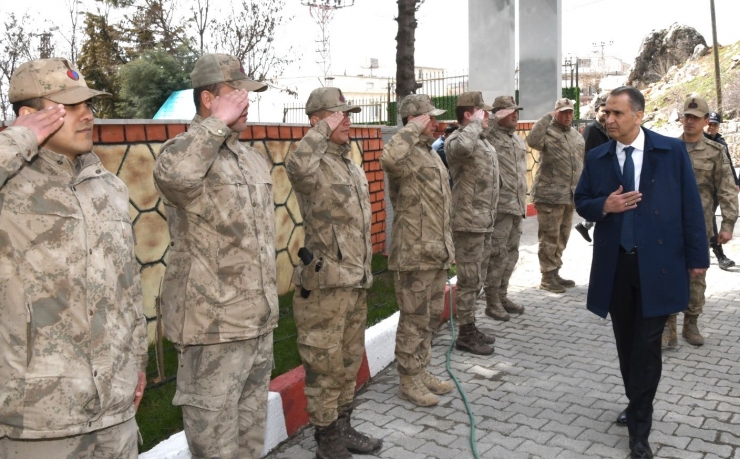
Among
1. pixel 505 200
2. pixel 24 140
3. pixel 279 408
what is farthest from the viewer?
pixel 505 200

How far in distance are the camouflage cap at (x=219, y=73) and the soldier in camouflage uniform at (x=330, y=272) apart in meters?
0.70

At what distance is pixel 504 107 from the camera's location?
257 inches

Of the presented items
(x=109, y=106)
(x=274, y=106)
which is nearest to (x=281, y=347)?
(x=109, y=106)

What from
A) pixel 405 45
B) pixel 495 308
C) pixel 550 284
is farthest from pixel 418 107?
pixel 550 284

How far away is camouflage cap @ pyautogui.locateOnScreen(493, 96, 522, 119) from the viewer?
6430 mm

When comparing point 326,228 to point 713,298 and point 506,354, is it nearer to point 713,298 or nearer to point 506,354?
point 506,354

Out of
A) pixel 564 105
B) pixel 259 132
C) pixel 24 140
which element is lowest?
pixel 24 140

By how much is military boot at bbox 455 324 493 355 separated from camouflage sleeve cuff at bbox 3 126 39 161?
4154 mm

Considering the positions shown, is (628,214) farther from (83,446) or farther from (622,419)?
(83,446)

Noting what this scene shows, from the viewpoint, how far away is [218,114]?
2918 millimetres

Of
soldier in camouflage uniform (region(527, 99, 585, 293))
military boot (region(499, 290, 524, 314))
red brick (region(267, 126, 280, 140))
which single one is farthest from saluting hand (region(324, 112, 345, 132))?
soldier in camouflage uniform (region(527, 99, 585, 293))

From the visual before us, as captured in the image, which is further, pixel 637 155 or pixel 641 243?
pixel 637 155

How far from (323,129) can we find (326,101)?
9.9 inches

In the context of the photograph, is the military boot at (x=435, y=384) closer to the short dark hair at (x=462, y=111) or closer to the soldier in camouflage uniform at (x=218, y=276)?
the soldier in camouflage uniform at (x=218, y=276)
